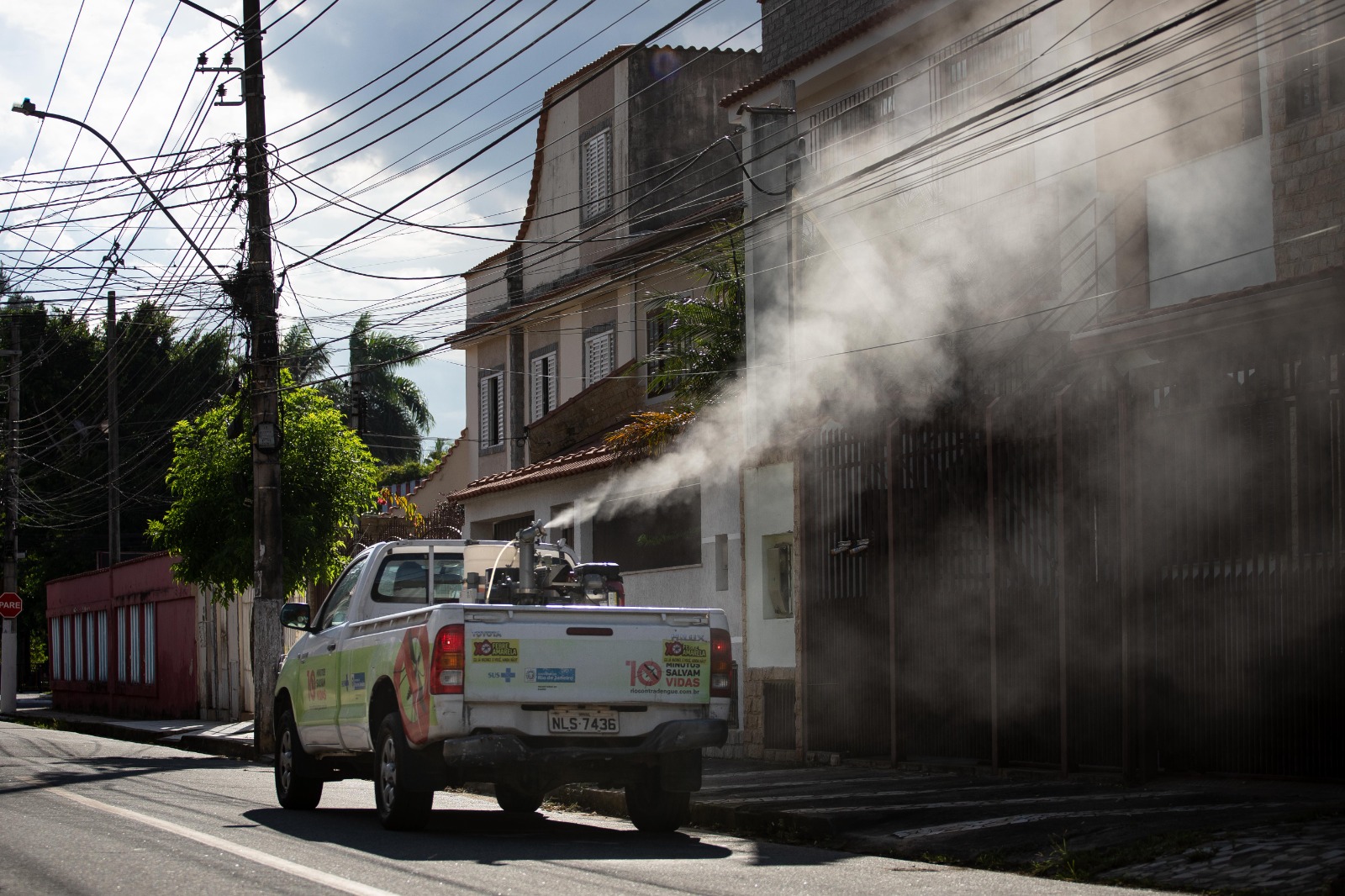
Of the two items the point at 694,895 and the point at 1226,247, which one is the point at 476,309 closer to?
the point at 1226,247

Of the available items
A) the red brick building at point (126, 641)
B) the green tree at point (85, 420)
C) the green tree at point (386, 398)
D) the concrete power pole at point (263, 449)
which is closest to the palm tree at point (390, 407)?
the green tree at point (386, 398)

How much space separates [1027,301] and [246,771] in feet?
32.2

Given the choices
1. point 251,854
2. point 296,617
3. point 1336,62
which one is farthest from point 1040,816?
point 1336,62

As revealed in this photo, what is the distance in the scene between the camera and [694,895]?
769 centimetres

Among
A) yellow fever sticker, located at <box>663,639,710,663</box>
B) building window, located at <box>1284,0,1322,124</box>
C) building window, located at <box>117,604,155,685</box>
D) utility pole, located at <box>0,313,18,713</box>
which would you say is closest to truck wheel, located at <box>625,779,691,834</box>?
yellow fever sticker, located at <box>663,639,710,663</box>

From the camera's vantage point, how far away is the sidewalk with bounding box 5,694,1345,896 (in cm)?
819

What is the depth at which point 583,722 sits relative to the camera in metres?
10.3

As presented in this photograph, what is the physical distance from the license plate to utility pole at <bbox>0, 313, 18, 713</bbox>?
3056cm

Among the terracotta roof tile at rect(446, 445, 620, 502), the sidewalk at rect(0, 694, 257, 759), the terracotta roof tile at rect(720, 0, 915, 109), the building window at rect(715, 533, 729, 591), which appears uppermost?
the terracotta roof tile at rect(720, 0, 915, 109)

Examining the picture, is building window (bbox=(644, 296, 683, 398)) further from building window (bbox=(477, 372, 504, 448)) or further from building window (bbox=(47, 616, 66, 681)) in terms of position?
building window (bbox=(47, 616, 66, 681))

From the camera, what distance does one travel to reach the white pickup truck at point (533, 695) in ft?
32.7

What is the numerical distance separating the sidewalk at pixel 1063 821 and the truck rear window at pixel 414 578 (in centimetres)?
213

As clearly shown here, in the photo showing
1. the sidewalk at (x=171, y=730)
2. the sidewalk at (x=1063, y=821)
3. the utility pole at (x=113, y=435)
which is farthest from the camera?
the utility pole at (x=113, y=435)

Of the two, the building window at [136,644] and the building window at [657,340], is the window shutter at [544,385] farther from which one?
the building window at [136,644]
